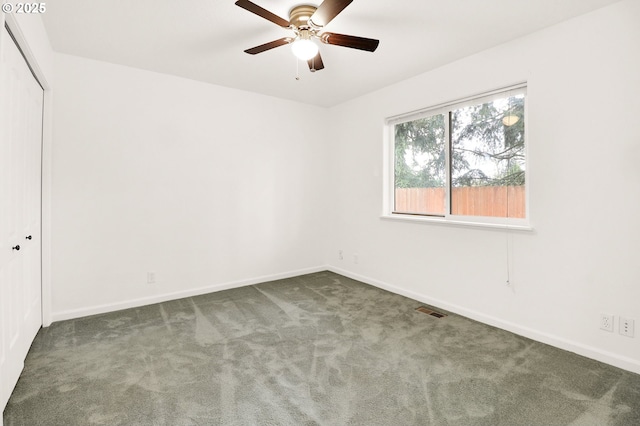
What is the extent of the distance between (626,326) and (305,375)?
2.26 metres

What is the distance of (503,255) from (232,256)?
120 inches

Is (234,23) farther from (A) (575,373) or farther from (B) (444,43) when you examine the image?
(A) (575,373)

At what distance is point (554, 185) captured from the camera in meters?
2.58

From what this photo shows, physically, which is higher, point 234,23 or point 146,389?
point 234,23

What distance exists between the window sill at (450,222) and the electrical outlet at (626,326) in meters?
0.84

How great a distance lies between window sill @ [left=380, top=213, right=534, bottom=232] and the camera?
9.16 ft

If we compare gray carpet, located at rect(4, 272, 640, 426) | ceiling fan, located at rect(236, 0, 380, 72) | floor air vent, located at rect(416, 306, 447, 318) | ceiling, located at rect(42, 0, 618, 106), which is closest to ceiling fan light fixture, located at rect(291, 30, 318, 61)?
ceiling fan, located at rect(236, 0, 380, 72)

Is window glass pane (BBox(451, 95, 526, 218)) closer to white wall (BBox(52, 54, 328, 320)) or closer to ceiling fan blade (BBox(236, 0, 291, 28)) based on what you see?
ceiling fan blade (BBox(236, 0, 291, 28))

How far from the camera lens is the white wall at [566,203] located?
7.33 feet

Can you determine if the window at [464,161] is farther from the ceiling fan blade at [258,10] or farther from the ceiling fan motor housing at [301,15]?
the ceiling fan blade at [258,10]

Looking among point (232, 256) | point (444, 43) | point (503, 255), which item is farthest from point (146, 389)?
point (444, 43)

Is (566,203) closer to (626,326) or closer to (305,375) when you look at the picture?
(626,326)

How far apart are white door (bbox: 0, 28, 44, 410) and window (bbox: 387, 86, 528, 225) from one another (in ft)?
11.5

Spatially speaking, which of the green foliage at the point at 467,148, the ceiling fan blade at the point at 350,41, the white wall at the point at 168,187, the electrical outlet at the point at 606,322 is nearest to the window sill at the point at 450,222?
the green foliage at the point at 467,148
